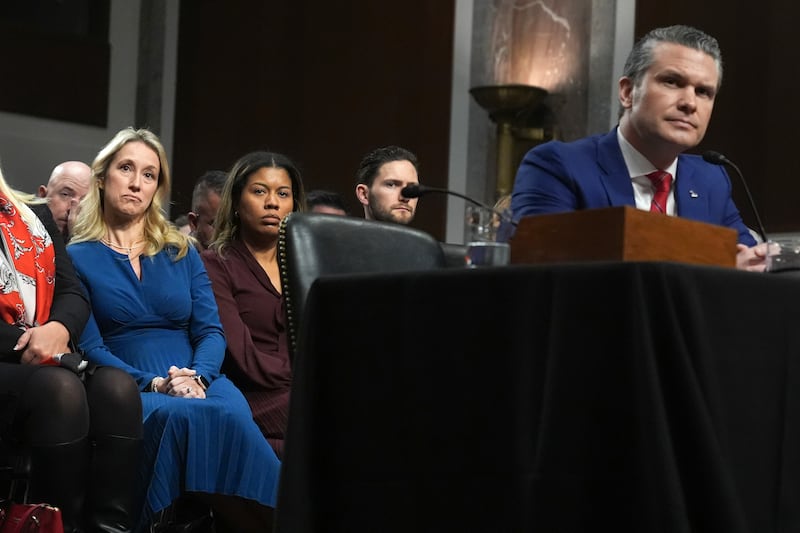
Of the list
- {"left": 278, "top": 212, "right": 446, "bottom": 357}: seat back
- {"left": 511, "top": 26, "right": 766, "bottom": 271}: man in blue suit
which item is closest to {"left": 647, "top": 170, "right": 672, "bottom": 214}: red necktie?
{"left": 511, "top": 26, "right": 766, "bottom": 271}: man in blue suit

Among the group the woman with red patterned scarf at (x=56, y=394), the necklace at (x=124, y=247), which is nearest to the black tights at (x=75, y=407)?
the woman with red patterned scarf at (x=56, y=394)

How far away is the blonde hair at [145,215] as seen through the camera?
3.52 metres

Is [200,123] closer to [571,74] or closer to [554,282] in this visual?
[571,74]

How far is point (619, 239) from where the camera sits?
1593 mm

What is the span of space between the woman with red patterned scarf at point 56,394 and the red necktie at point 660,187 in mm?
1347

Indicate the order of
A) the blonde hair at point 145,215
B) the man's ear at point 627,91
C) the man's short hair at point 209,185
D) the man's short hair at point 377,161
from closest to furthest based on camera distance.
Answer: the man's ear at point 627,91, the blonde hair at point 145,215, the man's short hair at point 377,161, the man's short hair at point 209,185

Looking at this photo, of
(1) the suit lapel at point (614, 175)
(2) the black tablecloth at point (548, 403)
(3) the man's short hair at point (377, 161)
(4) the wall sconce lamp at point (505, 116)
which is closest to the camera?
(2) the black tablecloth at point (548, 403)

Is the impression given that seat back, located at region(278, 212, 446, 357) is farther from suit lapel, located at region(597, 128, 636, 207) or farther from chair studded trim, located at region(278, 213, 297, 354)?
suit lapel, located at region(597, 128, 636, 207)

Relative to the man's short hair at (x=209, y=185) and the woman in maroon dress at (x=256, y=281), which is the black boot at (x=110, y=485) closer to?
the woman in maroon dress at (x=256, y=281)

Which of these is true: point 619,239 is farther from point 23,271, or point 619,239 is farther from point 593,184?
point 23,271

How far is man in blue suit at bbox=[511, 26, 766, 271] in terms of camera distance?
2580 millimetres

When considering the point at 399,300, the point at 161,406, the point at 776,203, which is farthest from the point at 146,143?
the point at 776,203

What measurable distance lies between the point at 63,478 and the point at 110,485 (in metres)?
0.17

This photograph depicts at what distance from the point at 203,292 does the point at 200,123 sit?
5131 millimetres
